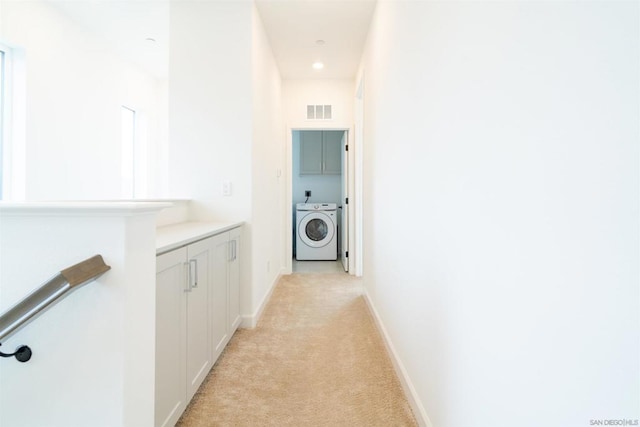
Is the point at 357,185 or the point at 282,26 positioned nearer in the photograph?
the point at 282,26

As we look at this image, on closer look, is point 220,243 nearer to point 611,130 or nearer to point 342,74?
point 611,130

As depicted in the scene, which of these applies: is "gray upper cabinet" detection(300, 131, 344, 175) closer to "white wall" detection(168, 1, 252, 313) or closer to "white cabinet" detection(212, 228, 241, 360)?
"white wall" detection(168, 1, 252, 313)

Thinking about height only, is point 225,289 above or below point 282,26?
below

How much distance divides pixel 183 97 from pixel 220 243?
1.35 m

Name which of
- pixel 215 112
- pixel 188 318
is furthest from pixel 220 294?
pixel 215 112

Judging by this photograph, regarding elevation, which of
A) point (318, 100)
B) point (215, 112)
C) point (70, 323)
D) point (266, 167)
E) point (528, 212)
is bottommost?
point (70, 323)

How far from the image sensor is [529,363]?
2.29ft

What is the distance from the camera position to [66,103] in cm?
305

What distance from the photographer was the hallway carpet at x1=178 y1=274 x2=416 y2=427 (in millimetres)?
1531

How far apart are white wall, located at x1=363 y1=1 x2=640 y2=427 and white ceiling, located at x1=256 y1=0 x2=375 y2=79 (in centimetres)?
164

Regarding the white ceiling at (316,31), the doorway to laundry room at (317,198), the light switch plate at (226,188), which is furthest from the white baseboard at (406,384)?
the doorway to laundry room at (317,198)

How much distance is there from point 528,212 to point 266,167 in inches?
110

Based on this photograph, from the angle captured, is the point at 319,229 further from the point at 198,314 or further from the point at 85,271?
the point at 85,271

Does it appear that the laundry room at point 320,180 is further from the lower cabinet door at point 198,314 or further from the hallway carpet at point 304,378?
the lower cabinet door at point 198,314
